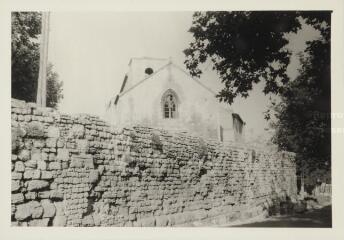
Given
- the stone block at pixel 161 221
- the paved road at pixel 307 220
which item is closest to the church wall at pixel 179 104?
the stone block at pixel 161 221

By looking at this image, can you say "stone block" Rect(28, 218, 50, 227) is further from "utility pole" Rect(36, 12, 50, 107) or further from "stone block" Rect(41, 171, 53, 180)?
"utility pole" Rect(36, 12, 50, 107)

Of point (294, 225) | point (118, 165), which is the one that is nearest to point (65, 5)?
point (118, 165)

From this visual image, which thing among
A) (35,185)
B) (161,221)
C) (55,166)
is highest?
(55,166)

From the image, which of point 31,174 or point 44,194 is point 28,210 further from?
point 31,174

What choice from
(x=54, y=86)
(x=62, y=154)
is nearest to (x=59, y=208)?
(x=62, y=154)

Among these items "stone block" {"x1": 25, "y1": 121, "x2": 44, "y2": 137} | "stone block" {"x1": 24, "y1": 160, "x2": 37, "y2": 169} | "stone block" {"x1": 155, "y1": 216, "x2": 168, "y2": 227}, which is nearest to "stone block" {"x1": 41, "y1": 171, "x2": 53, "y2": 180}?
"stone block" {"x1": 24, "y1": 160, "x2": 37, "y2": 169}

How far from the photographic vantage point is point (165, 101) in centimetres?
695

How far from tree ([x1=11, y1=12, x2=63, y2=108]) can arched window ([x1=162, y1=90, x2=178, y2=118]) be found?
180 cm

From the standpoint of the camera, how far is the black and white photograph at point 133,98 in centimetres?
531

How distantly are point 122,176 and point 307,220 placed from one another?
2857 mm

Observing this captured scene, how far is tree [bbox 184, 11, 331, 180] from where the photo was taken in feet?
19.2

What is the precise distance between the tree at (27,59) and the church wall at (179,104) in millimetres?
1088

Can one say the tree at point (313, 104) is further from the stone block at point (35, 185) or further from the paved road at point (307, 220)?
the stone block at point (35, 185)
